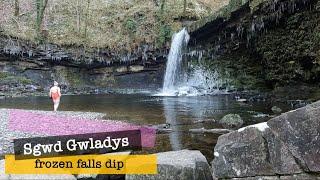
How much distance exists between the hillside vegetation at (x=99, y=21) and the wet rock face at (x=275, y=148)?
3510cm

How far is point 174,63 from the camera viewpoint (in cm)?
4103

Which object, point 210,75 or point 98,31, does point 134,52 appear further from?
point 210,75

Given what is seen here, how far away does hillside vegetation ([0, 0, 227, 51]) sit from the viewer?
43031 mm

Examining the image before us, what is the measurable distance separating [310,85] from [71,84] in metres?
25.1

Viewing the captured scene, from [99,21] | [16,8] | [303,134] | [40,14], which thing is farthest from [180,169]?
[16,8]

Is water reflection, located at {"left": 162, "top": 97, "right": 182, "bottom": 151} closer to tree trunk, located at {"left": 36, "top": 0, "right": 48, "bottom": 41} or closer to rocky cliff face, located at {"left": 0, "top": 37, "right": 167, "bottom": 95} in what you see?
rocky cliff face, located at {"left": 0, "top": 37, "right": 167, "bottom": 95}

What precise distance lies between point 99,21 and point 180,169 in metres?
40.2

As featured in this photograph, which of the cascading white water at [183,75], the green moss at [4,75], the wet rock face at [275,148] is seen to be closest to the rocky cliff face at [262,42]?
the cascading white water at [183,75]

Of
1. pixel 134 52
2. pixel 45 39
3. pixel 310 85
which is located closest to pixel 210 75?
pixel 134 52

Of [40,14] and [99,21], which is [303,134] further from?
[40,14]

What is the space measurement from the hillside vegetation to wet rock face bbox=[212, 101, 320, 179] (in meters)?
35.1

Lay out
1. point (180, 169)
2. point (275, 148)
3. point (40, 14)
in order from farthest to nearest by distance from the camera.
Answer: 1. point (40, 14)
2. point (180, 169)
3. point (275, 148)

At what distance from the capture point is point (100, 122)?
18141 millimetres

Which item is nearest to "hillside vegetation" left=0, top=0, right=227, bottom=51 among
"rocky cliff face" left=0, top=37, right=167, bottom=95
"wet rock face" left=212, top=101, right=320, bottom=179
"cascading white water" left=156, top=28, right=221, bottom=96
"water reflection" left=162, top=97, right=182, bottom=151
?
"rocky cliff face" left=0, top=37, right=167, bottom=95
